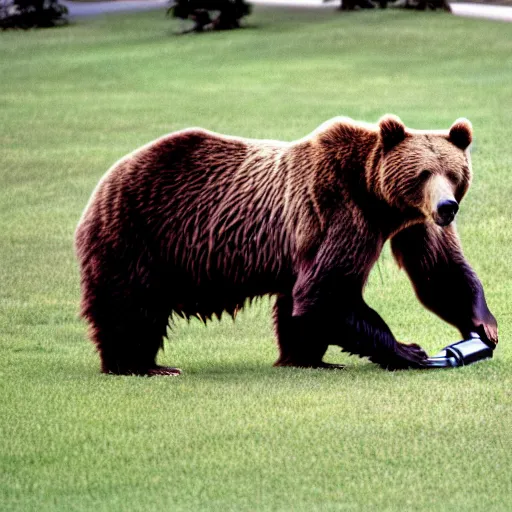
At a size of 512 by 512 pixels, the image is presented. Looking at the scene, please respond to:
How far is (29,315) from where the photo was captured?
1091cm

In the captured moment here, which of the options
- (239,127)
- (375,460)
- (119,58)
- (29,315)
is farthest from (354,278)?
(119,58)

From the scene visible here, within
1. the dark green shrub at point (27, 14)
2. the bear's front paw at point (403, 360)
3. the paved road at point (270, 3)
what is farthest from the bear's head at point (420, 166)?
the dark green shrub at point (27, 14)

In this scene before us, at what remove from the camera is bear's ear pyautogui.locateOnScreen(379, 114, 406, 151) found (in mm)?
8094

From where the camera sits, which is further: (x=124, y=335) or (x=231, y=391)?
(x=124, y=335)

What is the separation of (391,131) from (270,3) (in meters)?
35.3

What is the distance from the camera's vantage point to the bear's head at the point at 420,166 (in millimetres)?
7965

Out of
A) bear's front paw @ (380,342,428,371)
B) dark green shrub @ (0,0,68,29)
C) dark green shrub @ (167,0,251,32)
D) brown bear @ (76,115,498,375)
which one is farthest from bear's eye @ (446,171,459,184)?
dark green shrub @ (0,0,68,29)

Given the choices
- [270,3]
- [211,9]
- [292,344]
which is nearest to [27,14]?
[211,9]

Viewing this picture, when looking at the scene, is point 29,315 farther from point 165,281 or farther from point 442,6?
point 442,6

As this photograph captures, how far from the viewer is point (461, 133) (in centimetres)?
809

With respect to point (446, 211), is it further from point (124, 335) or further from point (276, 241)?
point (124, 335)

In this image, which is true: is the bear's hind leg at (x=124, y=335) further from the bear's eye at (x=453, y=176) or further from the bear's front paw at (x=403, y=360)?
the bear's eye at (x=453, y=176)

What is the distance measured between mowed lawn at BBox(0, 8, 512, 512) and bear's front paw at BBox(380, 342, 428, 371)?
0.23 ft

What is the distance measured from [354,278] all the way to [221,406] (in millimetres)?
1179
